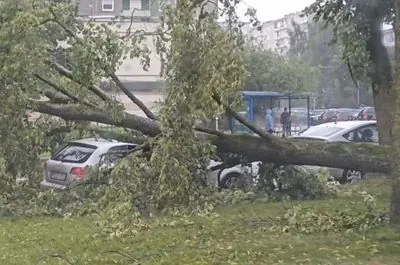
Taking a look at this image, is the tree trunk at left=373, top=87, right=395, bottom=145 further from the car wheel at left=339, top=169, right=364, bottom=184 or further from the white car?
the white car

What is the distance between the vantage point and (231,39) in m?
8.95

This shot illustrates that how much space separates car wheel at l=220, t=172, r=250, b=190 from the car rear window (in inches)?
87.8

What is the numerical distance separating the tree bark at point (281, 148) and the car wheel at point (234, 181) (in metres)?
1.10

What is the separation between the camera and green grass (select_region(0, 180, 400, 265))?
23.5 ft

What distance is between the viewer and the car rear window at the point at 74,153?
12867 mm

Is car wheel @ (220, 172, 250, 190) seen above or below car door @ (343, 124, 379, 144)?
below

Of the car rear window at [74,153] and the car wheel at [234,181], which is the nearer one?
the car wheel at [234,181]

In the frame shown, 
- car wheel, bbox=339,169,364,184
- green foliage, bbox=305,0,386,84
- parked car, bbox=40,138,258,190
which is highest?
green foliage, bbox=305,0,386,84

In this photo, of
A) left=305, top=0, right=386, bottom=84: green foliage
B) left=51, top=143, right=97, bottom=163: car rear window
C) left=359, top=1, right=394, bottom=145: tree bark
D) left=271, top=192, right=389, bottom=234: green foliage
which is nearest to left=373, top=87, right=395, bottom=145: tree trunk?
left=359, top=1, right=394, bottom=145: tree bark

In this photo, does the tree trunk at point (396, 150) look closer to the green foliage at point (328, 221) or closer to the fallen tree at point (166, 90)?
the green foliage at point (328, 221)

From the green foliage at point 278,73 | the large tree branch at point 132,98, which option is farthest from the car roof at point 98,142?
the green foliage at point 278,73

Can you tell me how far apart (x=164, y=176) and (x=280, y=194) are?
12.7ft

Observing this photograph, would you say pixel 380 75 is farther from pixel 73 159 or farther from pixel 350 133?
pixel 73 159

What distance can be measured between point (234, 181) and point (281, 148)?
89.8 inches
